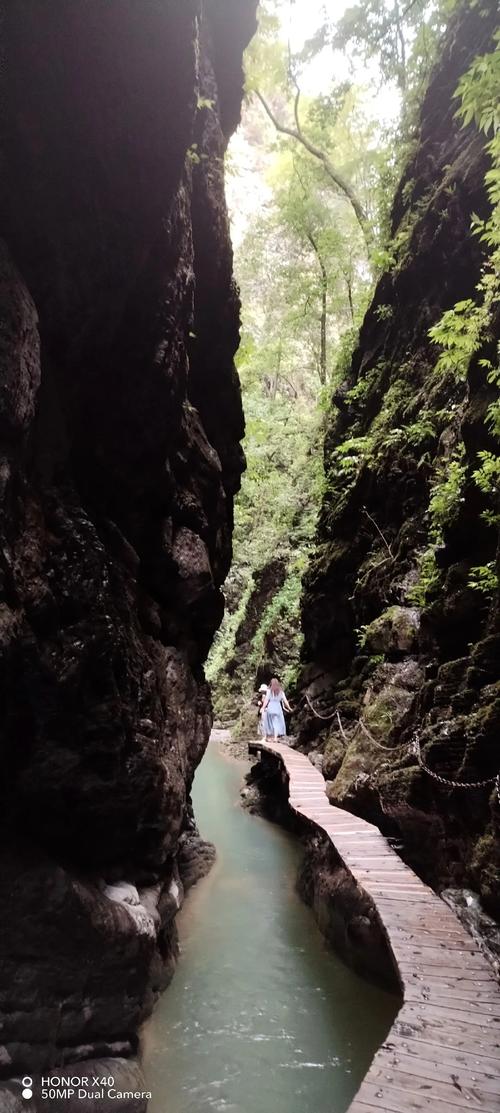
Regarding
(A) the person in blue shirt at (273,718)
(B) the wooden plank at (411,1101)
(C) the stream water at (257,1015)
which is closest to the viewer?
(B) the wooden plank at (411,1101)

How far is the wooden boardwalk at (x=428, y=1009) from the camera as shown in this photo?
12.7ft

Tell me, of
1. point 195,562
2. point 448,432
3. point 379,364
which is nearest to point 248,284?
point 379,364

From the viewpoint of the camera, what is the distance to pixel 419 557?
11.0 m

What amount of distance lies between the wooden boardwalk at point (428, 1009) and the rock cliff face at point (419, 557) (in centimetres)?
55

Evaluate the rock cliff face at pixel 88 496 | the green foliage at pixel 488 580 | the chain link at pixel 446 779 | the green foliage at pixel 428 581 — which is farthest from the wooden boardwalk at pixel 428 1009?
the green foliage at pixel 428 581

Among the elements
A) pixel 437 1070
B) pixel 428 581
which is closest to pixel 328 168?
pixel 428 581

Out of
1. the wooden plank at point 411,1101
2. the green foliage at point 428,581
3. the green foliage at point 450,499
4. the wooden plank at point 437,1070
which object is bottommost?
the wooden plank at point 411,1101

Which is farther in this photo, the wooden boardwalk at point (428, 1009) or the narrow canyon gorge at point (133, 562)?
the narrow canyon gorge at point (133, 562)

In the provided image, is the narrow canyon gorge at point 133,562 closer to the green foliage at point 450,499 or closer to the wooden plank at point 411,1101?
the green foliage at point 450,499

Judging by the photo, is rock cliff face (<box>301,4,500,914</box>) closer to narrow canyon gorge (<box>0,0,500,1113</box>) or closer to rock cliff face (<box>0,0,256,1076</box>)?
narrow canyon gorge (<box>0,0,500,1113</box>)

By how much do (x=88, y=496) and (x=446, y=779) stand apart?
5028 mm

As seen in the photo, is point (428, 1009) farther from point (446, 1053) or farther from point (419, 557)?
point (419, 557)

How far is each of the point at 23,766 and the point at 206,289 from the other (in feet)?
21.8

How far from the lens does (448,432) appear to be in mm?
11492
